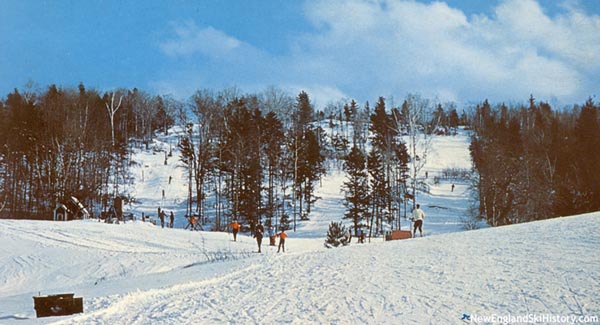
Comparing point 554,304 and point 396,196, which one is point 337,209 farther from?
point 554,304

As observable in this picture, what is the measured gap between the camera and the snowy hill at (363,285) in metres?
7.94

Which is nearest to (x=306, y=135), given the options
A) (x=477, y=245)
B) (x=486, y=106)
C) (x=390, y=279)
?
(x=477, y=245)

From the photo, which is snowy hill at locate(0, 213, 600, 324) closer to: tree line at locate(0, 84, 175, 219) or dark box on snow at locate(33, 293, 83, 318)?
dark box on snow at locate(33, 293, 83, 318)

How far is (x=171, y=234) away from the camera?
95.3 feet

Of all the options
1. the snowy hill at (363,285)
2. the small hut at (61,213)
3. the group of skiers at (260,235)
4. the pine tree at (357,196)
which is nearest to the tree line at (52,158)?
the small hut at (61,213)

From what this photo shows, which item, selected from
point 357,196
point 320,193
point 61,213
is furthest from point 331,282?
point 320,193

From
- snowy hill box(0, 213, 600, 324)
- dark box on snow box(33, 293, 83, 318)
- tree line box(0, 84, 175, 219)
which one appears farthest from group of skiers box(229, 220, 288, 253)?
tree line box(0, 84, 175, 219)

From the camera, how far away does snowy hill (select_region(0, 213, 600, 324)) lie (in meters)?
7.94

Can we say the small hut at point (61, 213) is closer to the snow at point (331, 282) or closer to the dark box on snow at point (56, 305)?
the snow at point (331, 282)

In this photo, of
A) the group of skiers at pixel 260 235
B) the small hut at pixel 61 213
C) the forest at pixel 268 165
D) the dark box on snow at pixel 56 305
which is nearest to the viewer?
the dark box on snow at pixel 56 305

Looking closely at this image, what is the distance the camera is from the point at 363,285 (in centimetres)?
1019

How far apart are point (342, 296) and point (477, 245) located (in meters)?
7.31

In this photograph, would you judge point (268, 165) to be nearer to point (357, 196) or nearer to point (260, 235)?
point (357, 196)

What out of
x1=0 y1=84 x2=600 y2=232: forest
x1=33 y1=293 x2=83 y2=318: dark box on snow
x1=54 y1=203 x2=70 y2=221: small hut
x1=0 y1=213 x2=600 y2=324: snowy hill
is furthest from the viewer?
x1=0 y1=84 x2=600 y2=232: forest
